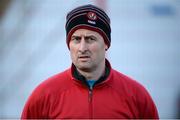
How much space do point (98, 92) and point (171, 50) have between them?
240cm

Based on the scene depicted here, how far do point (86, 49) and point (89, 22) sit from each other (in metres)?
0.16

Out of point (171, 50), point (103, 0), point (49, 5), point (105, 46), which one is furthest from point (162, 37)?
point (105, 46)

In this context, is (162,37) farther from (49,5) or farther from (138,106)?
(138,106)

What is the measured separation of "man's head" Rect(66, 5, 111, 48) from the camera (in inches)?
132

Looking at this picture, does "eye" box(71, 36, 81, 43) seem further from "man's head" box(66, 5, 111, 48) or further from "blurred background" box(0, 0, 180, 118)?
"blurred background" box(0, 0, 180, 118)

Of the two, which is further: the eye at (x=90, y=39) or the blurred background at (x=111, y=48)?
the blurred background at (x=111, y=48)

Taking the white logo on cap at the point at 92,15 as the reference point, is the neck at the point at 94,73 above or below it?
below

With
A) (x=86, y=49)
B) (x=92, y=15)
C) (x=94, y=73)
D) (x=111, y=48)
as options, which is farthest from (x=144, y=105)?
(x=111, y=48)

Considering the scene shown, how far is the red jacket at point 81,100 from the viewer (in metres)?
3.27

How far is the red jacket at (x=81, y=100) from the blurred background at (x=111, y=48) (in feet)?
6.79

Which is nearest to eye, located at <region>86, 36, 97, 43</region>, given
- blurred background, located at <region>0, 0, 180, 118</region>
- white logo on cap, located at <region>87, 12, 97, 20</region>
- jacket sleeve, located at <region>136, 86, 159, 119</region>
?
white logo on cap, located at <region>87, 12, 97, 20</region>

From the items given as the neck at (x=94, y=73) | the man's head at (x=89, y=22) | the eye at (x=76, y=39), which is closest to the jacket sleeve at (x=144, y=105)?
the neck at (x=94, y=73)

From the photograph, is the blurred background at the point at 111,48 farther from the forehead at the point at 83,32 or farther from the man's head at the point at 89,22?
the forehead at the point at 83,32

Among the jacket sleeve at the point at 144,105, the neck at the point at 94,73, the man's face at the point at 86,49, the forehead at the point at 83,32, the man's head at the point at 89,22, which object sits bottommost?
the jacket sleeve at the point at 144,105
